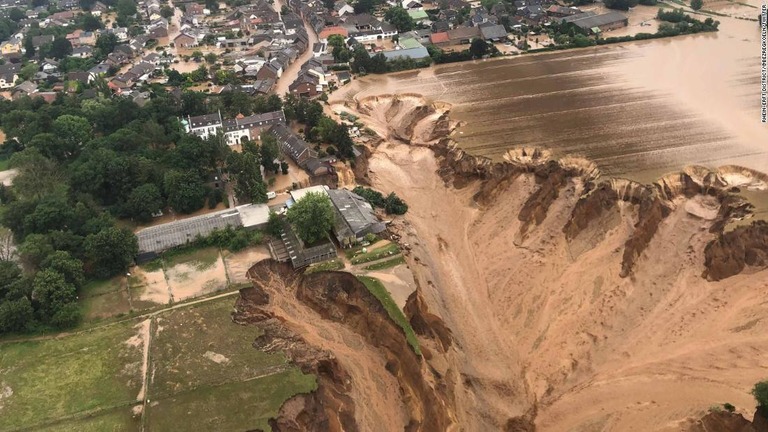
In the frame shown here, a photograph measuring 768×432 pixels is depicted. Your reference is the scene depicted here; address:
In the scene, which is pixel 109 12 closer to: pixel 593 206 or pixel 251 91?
pixel 251 91

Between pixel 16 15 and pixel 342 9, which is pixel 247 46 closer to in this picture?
pixel 342 9

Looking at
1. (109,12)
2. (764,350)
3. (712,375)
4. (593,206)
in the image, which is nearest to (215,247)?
(593,206)

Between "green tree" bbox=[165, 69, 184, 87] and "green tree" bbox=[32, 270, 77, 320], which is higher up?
"green tree" bbox=[32, 270, 77, 320]

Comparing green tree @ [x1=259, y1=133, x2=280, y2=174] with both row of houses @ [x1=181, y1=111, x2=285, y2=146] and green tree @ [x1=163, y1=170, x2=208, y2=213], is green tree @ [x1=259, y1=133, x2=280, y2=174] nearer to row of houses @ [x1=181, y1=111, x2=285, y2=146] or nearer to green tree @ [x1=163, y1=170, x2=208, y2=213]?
green tree @ [x1=163, y1=170, x2=208, y2=213]

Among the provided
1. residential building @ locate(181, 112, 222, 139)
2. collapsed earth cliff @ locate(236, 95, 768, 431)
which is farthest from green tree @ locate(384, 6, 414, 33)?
collapsed earth cliff @ locate(236, 95, 768, 431)

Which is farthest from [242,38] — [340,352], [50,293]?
[340,352]

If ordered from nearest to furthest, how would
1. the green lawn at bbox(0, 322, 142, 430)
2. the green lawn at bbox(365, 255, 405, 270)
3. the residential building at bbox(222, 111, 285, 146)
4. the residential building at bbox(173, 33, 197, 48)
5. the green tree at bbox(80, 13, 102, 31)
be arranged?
the green lawn at bbox(0, 322, 142, 430)
the green lawn at bbox(365, 255, 405, 270)
the residential building at bbox(222, 111, 285, 146)
the residential building at bbox(173, 33, 197, 48)
the green tree at bbox(80, 13, 102, 31)
